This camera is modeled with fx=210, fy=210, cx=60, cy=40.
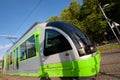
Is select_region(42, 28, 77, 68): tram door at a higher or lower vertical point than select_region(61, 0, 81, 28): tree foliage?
lower

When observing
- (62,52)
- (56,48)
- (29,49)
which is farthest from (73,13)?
(62,52)

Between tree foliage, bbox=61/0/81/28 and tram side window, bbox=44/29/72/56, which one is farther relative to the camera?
tree foliage, bbox=61/0/81/28

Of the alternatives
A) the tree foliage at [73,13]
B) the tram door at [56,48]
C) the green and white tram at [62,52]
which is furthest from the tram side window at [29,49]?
the tree foliage at [73,13]

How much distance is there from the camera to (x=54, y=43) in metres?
8.31

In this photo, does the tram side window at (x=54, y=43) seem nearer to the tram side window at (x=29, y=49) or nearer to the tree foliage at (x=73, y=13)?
the tram side window at (x=29, y=49)

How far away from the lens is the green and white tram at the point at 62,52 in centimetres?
740

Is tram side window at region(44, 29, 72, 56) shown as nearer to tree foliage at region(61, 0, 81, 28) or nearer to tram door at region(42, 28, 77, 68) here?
tram door at region(42, 28, 77, 68)

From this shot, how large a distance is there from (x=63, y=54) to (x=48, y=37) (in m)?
1.36

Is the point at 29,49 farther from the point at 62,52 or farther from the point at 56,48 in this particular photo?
the point at 62,52

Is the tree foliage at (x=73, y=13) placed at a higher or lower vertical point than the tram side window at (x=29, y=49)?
higher

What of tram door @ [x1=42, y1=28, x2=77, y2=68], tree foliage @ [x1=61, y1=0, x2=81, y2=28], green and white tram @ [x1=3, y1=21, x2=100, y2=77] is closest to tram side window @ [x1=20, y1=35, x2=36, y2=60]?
green and white tram @ [x1=3, y1=21, x2=100, y2=77]

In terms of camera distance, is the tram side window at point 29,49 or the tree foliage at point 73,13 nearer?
the tram side window at point 29,49

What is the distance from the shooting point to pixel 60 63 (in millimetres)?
8055

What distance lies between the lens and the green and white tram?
7.40m
